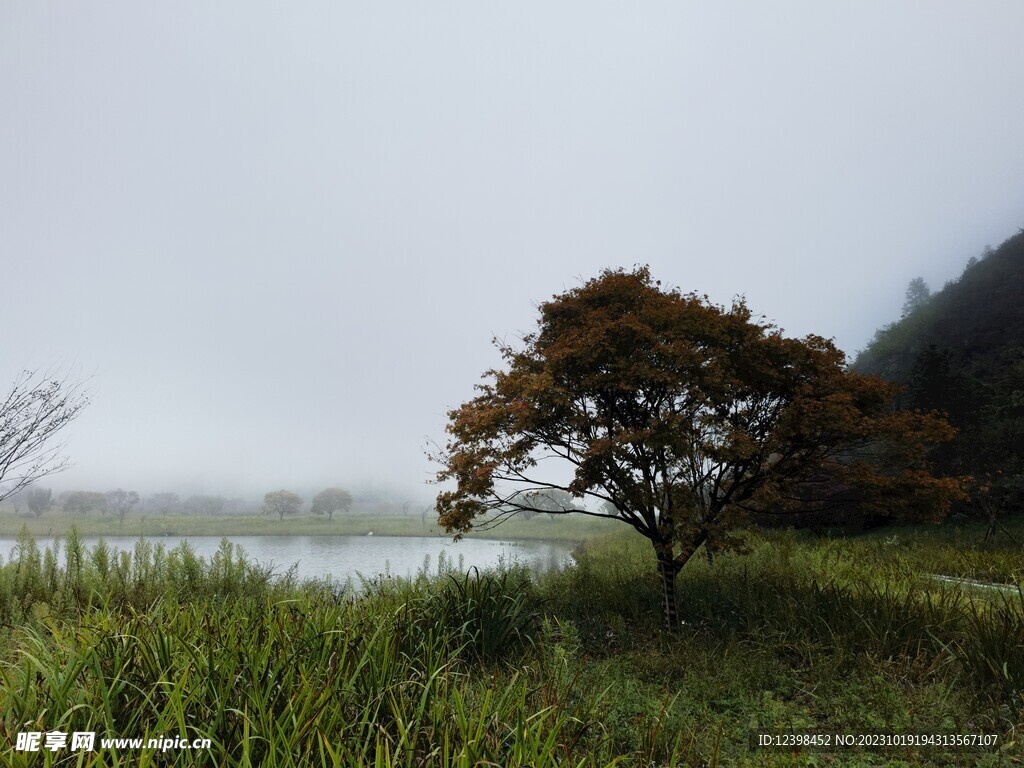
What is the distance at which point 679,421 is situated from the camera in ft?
21.9

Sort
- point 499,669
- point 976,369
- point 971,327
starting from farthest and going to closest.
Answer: point 971,327, point 976,369, point 499,669

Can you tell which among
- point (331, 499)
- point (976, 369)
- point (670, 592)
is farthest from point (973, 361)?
point (331, 499)

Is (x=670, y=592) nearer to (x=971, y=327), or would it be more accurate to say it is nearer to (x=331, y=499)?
(x=971, y=327)

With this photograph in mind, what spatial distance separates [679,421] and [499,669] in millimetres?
3818

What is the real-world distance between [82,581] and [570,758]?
9.47 meters

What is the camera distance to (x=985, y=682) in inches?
204

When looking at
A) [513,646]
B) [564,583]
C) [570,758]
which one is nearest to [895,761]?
[570,758]

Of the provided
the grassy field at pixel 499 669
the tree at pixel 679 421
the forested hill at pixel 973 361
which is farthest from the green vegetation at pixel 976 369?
the grassy field at pixel 499 669

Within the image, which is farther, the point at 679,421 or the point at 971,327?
the point at 971,327

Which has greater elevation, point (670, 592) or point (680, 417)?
point (680, 417)

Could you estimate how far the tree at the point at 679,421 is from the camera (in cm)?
680

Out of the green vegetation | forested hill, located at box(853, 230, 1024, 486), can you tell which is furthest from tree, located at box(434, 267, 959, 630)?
forested hill, located at box(853, 230, 1024, 486)

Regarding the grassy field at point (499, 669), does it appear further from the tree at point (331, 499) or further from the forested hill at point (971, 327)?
the tree at point (331, 499)

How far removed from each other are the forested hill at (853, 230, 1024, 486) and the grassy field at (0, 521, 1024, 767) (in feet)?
33.7
